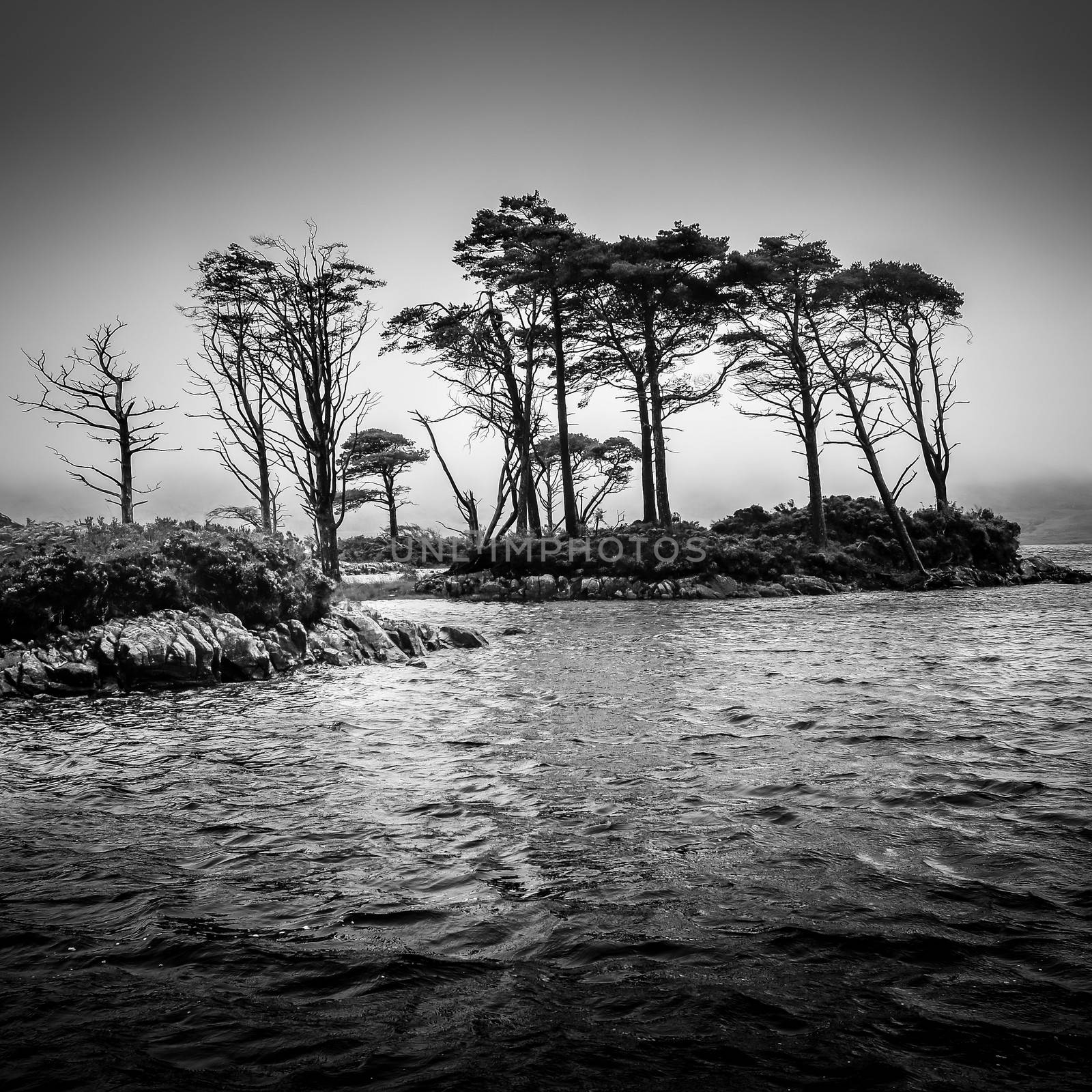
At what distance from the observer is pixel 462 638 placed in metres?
13.8

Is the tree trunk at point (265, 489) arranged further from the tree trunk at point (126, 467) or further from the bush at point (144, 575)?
the bush at point (144, 575)

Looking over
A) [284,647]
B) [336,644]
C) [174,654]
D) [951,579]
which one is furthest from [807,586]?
[174,654]

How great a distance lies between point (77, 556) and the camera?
9852mm

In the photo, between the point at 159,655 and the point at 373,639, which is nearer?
the point at 159,655

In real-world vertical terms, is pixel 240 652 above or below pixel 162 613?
below

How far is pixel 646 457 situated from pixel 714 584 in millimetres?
6938

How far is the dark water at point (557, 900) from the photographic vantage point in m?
2.23

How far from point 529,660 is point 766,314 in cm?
2238

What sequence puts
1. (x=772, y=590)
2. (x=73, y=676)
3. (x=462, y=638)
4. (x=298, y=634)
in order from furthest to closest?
(x=772, y=590) → (x=462, y=638) → (x=298, y=634) → (x=73, y=676)

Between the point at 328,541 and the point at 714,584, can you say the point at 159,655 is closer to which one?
the point at 328,541

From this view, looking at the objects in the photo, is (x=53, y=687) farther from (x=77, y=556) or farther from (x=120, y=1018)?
(x=120, y=1018)

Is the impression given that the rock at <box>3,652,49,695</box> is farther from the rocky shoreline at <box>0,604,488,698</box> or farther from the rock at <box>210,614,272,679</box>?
the rock at <box>210,614,272,679</box>

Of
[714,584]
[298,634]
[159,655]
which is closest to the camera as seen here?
[159,655]

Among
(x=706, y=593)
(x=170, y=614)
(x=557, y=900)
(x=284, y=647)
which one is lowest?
(x=557, y=900)
